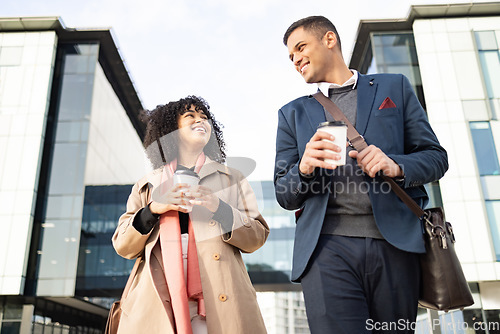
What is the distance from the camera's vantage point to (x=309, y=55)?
2439mm

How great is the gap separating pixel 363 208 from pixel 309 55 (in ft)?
2.87

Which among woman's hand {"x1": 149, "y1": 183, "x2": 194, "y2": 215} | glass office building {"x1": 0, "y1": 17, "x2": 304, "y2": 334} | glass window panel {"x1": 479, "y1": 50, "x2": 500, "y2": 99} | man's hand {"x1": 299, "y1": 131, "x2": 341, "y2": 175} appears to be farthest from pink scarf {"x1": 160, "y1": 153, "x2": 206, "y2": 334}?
glass window panel {"x1": 479, "y1": 50, "x2": 500, "y2": 99}

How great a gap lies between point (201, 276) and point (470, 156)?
65.8ft

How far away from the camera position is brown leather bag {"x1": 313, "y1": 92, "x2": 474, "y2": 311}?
6.33 ft

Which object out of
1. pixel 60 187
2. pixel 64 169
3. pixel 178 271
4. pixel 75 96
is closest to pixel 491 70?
pixel 75 96

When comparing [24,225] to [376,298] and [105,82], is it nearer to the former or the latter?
[105,82]

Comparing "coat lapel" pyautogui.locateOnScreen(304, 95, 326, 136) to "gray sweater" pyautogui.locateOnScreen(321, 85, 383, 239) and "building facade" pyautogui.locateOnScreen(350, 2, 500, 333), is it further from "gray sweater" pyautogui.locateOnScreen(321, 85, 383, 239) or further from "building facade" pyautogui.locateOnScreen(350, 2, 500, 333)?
"building facade" pyautogui.locateOnScreen(350, 2, 500, 333)

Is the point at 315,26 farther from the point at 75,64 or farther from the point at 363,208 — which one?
the point at 75,64

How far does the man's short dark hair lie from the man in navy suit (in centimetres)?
37

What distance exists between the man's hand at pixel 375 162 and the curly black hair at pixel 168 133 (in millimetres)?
1751

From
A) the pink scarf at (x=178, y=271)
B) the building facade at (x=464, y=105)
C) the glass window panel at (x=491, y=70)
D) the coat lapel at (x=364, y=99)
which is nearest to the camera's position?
the coat lapel at (x=364, y=99)

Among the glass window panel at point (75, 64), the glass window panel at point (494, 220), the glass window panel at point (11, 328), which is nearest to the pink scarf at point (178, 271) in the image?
the glass window panel at point (494, 220)

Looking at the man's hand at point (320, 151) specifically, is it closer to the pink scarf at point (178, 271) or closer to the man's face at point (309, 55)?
the man's face at point (309, 55)

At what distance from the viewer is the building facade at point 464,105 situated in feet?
63.4
